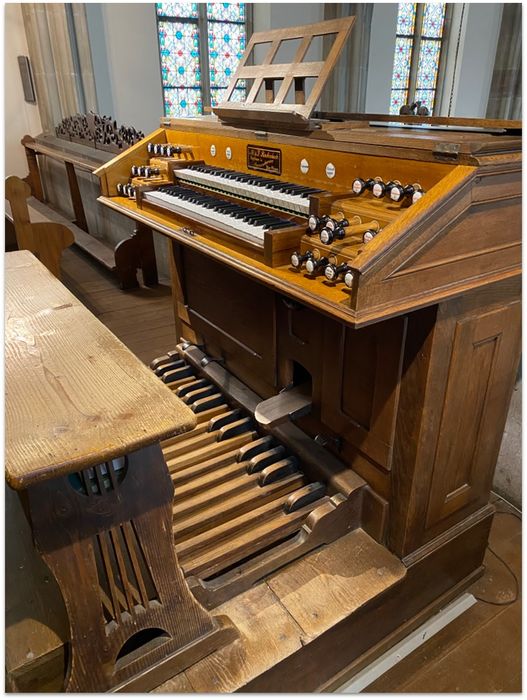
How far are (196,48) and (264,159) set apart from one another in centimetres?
585

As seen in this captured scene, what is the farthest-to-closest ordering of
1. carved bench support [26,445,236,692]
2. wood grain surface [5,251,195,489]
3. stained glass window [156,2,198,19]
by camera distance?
1. stained glass window [156,2,198,19]
2. carved bench support [26,445,236,692]
3. wood grain surface [5,251,195,489]

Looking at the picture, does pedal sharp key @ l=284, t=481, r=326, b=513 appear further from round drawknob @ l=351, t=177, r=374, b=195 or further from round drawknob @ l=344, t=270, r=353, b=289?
round drawknob @ l=351, t=177, r=374, b=195

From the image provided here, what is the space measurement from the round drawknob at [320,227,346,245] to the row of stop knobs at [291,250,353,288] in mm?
45

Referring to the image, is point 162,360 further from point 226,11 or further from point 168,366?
point 226,11

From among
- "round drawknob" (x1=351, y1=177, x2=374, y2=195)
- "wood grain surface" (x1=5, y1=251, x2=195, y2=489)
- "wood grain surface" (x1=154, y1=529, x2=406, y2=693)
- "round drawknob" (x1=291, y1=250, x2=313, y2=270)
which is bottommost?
"wood grain surface" (x1=154, y1=529, x2=406, y2=693)

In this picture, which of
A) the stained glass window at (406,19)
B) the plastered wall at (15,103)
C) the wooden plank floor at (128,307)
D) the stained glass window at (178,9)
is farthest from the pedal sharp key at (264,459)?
the plastered wall at (15,103)

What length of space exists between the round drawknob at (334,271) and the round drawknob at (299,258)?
88 millimetres

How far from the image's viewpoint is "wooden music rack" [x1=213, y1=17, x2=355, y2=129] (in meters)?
1.64

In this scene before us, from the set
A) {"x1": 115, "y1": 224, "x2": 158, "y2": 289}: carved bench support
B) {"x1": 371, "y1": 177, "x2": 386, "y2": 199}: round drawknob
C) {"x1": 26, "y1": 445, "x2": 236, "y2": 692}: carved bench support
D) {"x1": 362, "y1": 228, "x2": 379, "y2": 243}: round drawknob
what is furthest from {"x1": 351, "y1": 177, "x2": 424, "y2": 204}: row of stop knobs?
{"x1": 115, "y1": 224, "x2": 158, "y2": 289}: carved bench support

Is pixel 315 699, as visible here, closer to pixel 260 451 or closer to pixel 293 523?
pixel 293 523

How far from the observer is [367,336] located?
1.54m

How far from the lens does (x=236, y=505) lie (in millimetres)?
1871

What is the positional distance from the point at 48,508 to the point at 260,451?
1185mm

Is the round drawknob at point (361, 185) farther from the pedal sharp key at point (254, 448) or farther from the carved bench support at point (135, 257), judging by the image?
the carved bench support at point (135, 257)
